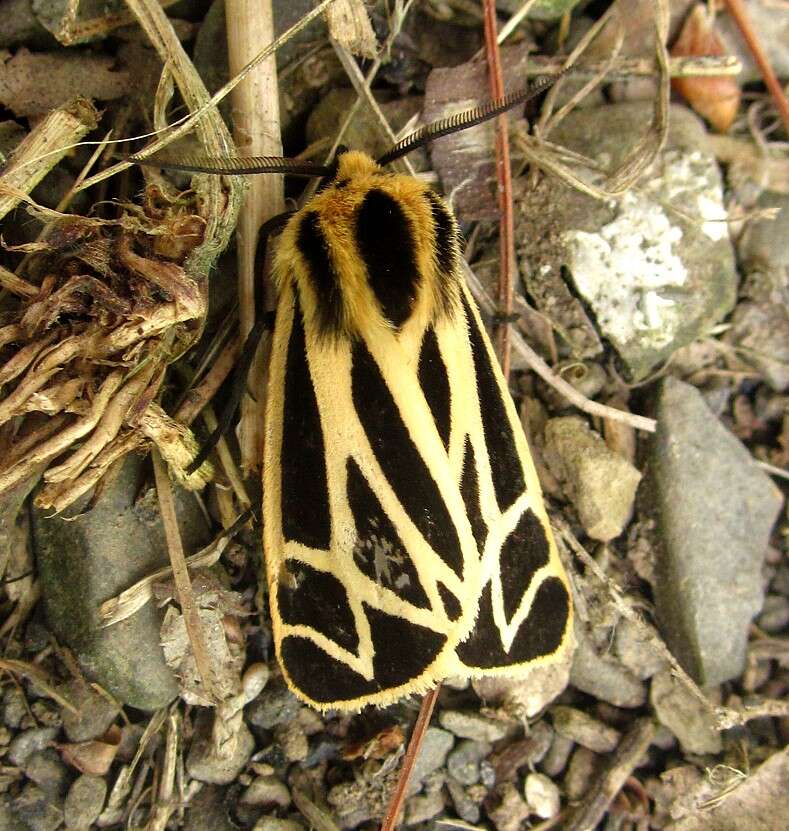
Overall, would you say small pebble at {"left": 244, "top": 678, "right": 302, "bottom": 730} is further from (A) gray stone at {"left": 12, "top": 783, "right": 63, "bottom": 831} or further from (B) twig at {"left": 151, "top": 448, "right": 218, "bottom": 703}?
(A) gray stone at {"left": 12, "top": 783, "right": 63, "bottom": 831}

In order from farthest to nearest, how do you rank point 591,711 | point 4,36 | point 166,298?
point 591,711, point 4,36, point 166,298

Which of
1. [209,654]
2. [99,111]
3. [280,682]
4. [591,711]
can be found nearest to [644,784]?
[591,711]

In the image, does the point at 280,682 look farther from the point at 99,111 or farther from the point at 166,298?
the point at 99,111

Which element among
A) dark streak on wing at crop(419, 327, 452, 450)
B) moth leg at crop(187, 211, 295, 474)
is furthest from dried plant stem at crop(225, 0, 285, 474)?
dark streak on wing at crop(419, 327, 452, 450)

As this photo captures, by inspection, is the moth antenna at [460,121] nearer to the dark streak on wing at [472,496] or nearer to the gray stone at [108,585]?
the dark streak on wing at [472,496]

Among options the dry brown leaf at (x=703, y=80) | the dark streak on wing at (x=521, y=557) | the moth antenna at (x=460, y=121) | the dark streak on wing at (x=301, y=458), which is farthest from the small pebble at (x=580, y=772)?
the dry brown leaf at (x=703, y=80)

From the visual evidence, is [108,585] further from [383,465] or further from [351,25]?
[351,25]

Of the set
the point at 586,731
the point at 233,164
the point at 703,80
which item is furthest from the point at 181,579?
the point at 703,80
